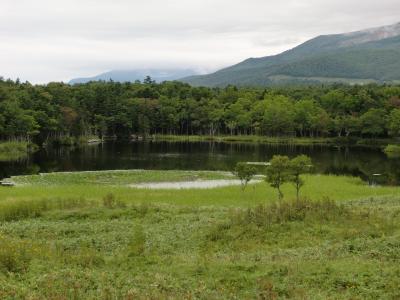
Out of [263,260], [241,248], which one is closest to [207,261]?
[263,260]

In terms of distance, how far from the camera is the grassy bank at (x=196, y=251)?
44.8ft

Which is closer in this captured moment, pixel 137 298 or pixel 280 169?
pixel 137 298

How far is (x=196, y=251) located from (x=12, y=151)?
84434mm

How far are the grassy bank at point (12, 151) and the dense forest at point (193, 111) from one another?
9874mm

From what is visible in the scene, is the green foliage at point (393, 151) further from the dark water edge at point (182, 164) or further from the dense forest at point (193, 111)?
the dense forest at point (193, 111)

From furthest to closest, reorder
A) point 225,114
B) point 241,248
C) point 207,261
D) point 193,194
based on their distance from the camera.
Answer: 1. point 225,114
2. point 193,194
3. point 241,248
4. point 207,261

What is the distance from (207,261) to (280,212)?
9389 mm

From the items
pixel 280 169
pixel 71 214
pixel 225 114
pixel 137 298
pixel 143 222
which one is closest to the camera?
pixel 137 298

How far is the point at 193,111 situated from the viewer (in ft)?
532

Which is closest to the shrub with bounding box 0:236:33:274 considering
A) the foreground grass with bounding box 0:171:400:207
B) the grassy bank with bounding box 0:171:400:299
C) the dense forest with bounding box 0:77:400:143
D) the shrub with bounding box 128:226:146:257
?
the grassy bank with bounding box 0:171:400:299

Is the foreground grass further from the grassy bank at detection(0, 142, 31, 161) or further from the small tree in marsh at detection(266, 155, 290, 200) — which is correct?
the grassy bank at detection(0, 142, 31, 161)

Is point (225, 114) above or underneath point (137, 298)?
above

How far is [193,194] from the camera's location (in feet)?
145

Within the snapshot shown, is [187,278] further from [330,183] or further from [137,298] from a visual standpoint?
[330,183]
